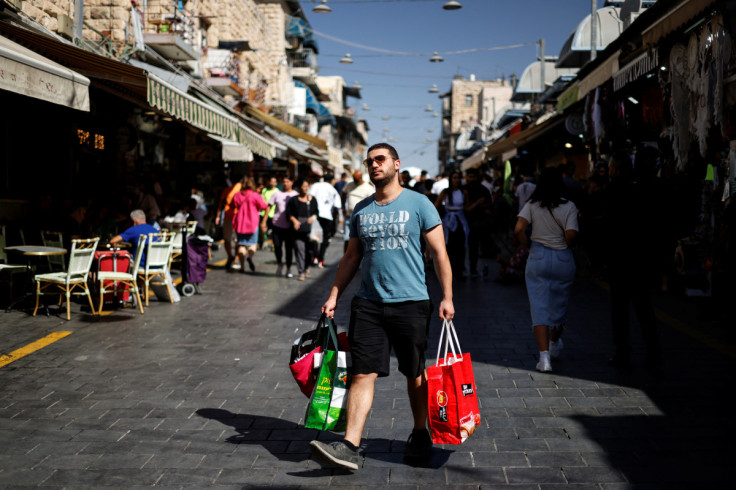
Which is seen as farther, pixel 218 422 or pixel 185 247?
pixel 185 247

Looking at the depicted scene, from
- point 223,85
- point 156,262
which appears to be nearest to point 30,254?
point 156,262

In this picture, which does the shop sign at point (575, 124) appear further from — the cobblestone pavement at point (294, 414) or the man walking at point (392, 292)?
the man walking at point (392, 292)

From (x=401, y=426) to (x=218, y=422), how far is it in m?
1.17

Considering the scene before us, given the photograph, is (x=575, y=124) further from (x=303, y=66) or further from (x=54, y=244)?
(x=303, y=66)

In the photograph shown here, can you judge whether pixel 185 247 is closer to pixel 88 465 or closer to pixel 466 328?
pixel 466 328

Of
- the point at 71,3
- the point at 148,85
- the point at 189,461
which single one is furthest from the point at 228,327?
the point at 71,3

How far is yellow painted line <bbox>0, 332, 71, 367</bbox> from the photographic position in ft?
22.1

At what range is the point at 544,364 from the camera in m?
6.26

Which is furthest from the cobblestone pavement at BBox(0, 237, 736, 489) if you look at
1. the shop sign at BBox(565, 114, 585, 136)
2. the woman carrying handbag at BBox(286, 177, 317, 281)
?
the shop sign at BBox(565, 114, 585, 136)

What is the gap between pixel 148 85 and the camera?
9211mm

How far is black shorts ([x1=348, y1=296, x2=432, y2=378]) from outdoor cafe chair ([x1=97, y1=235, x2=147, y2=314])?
5.83m

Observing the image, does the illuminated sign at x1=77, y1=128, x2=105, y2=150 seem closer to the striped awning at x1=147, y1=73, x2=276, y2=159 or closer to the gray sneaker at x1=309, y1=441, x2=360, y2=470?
the striped awning at x1=147, y1=73, x2=276, y2=159

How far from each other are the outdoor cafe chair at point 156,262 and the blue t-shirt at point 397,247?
6276 mm

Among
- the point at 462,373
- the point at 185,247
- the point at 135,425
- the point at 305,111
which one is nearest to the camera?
the point at 462,373
